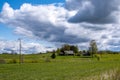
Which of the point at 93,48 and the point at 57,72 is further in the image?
the point at 93,48

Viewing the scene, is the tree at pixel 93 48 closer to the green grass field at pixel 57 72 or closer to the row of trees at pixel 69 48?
the row of trees at pixel 69 48

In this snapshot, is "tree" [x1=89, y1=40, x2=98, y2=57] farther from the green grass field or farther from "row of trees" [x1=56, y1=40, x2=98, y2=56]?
the green grass field

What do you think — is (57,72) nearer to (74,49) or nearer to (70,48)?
(74,49)

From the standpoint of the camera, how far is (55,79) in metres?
25.1

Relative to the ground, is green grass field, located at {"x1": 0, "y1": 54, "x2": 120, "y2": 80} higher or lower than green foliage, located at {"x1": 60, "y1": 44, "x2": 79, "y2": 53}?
lower

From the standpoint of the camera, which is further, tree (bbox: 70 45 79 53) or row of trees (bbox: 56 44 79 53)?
tree (bbox: 70 45 79 53)

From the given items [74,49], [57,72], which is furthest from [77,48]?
[57,72]

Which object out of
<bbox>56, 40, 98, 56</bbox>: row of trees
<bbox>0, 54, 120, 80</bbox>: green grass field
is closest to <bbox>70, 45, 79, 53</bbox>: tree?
<bbox>56, 40, 98, 56</bbox>: row of trees

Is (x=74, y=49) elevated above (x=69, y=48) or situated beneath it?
situated beneath

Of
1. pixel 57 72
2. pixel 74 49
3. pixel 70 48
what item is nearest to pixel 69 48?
pixel 70 48

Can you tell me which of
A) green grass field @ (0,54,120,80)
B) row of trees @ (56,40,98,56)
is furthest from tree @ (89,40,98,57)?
green grass field @ (0,54,120,80)

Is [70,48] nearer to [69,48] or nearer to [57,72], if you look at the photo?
[69,48]

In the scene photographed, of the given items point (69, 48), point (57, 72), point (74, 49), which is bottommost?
point (57, 72)

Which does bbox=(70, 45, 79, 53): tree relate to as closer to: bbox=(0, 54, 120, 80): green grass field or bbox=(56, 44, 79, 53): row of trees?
bbox=(56, 44, 79, 53): row of trees
